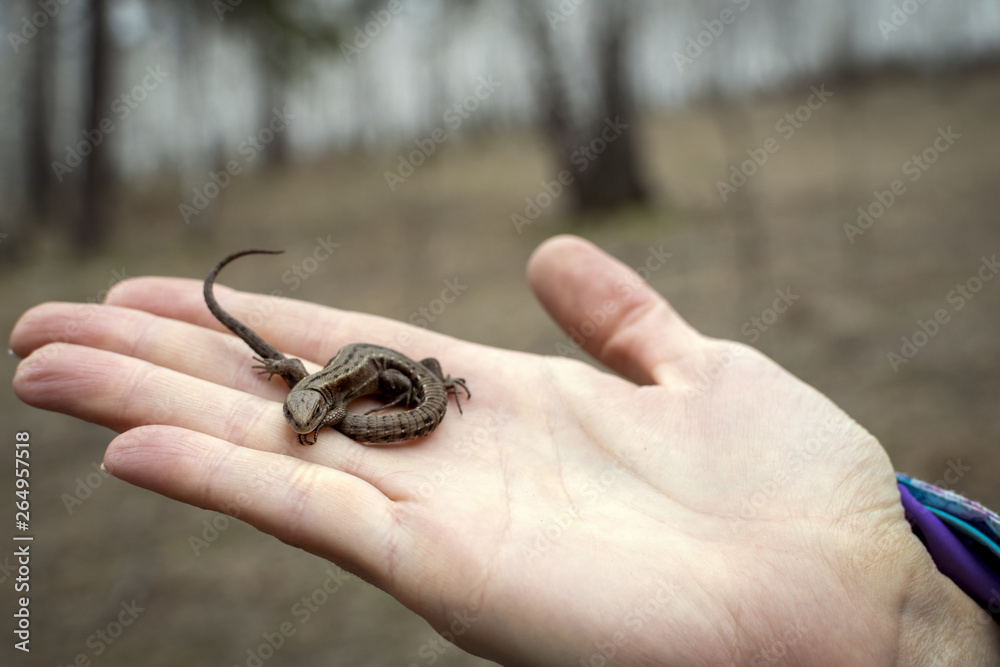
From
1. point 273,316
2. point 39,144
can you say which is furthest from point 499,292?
point 39,144

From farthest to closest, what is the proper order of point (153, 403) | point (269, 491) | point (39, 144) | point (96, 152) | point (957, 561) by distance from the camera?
point (39, 144), point (96, 152), point (153, 403), point (957, 561), point (269, 491)

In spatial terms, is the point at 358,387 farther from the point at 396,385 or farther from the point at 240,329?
the point at 240,329

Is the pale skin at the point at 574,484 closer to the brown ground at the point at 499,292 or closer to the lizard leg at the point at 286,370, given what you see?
the lizard leg at the point at 286,370

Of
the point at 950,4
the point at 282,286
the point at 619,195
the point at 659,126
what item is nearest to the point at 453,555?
the point at 282,286

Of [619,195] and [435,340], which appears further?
[619,195]

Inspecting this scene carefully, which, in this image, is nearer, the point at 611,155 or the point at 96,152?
the point at 611,155

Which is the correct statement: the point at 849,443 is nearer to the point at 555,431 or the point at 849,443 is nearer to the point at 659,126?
the point at 555,431

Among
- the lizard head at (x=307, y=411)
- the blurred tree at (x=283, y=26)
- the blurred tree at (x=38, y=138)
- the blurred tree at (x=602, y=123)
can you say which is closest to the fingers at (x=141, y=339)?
the lizard head at (x=307, y=411)
